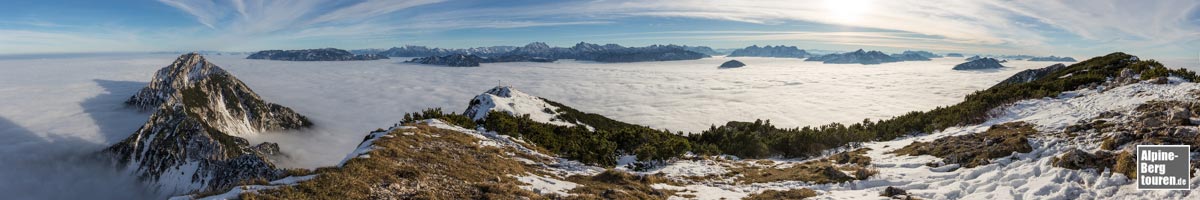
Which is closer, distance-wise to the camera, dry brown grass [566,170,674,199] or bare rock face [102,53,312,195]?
dry brown grass [566,170,674,199]

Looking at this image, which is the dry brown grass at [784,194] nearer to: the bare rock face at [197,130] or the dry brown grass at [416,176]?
the dry brown grass at [416,176]

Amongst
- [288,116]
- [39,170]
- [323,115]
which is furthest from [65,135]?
[323,115]

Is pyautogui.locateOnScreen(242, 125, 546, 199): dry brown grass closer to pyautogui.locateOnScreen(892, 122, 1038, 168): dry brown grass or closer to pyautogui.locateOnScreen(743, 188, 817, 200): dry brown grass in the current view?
pyautogui.locateOnScreen(743, 188, 817, 200): dry brown grass

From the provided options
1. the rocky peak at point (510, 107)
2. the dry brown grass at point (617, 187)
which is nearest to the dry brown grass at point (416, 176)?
the dry brown grass at point (617, 187)

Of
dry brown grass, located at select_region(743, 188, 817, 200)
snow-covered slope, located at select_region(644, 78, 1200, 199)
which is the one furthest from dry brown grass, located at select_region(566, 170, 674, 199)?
dry brown grass, located at select_region(743, 188, 817, 200)

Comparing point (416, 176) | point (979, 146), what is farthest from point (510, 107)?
point (979, 146)

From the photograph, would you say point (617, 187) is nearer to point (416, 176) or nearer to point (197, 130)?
point (416, 176)

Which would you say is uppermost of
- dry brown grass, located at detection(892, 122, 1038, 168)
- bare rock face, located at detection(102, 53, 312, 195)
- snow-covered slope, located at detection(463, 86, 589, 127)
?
dry brown grass, located at detection(892, 122, 1038, 168)
